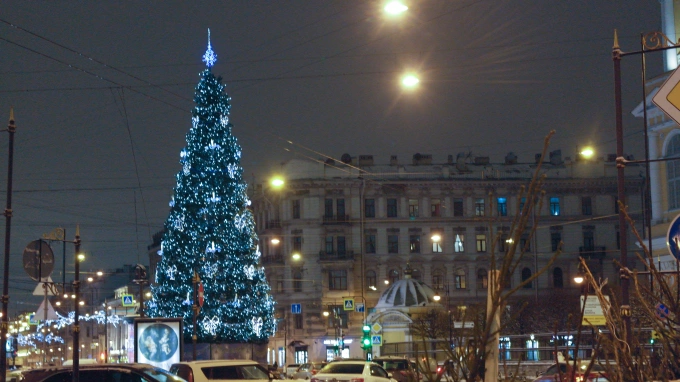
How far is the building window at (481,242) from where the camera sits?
263ft

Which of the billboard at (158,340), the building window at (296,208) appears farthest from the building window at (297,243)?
the billboard at (158,340)

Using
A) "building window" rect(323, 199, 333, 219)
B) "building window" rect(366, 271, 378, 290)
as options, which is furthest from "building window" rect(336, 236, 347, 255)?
"building window" rect(366, 271, 378, 290)

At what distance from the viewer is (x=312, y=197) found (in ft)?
260

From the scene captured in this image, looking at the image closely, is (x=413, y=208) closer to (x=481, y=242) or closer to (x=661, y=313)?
(x=481, y=242)

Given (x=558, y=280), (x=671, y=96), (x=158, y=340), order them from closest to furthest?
(x=671, y=96) → (x=158, y=340) → (x=558, y=280)

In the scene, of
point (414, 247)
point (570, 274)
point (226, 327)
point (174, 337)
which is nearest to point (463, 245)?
point (414, 247)

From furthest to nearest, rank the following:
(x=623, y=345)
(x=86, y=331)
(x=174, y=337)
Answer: (x=86, y=331) → (x=174, y=337) → (x=623, y=345)

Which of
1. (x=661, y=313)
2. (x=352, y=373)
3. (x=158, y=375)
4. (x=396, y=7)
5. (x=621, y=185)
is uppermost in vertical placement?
(x=396, y=7)

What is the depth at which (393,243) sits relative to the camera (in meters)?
80.6

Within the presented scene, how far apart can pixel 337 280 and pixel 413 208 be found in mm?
8736

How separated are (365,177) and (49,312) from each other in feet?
193

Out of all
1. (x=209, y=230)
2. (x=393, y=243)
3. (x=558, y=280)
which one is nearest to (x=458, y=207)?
(x=393, y=243)

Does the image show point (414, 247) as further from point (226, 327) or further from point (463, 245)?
point (226, 327)

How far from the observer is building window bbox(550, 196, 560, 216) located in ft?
264
